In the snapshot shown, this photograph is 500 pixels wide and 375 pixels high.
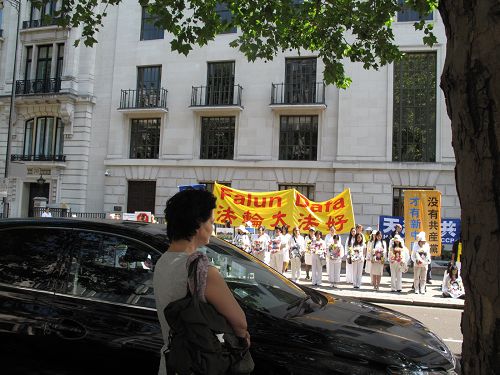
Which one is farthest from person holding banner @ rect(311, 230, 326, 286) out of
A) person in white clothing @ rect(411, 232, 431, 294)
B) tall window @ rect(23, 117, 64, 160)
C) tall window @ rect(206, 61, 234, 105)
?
tall window @ rect(23, 117, 64, 160)

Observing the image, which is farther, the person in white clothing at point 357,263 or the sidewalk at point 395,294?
the person in white clothing at point 357,263

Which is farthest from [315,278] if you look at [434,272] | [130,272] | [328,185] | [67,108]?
[67,108]

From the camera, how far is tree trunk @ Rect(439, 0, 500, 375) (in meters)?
1.48

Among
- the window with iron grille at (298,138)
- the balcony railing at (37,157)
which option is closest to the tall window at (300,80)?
the window with iron grille at (298,138)

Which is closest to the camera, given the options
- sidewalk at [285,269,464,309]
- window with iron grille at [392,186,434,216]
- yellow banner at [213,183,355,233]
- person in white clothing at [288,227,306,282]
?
sidewalk at [285,269,464,309]

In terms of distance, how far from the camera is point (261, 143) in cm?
2228

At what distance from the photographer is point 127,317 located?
3.07 meters

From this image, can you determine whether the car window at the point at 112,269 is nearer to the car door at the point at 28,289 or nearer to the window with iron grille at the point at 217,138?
the car door at the point at 28,289

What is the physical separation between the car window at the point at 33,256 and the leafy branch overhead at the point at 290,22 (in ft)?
18.1

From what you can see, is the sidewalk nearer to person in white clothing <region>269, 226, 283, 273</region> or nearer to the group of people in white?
the group of people in white

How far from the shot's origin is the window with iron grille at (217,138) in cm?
2308

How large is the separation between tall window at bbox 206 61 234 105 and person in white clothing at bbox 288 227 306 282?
10.1 meters

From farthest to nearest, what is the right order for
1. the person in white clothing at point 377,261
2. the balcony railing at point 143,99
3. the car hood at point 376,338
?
A: the balcony railing at point 143,99 → the person in white clothing at point 377,261 → the car hood at point 376,338

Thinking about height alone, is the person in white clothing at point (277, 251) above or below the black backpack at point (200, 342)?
below
